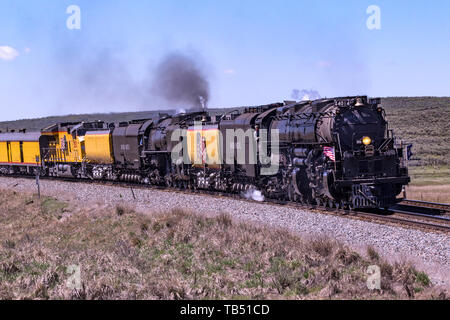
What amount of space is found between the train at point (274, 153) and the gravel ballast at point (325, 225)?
146 cm

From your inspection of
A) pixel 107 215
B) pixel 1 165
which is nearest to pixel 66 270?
pixel 107 215

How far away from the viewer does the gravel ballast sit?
13.6 m

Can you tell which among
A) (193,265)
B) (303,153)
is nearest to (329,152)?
(303,153)

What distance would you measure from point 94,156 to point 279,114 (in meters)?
19.7

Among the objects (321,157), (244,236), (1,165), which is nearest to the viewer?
(244,236)

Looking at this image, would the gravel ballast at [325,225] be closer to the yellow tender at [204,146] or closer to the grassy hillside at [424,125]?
the yellow tender at [204,146]

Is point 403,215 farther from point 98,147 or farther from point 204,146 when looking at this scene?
point 98,147

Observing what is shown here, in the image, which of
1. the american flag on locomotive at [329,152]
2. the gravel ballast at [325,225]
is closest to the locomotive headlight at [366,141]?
the american flag on locomotive at [329,152]

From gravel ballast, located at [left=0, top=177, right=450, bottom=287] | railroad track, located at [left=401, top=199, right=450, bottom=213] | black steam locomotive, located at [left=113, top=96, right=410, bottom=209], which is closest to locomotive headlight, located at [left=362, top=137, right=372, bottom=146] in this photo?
black steam locomotive, located at [left=113, top=96, right=410, bottom=209]

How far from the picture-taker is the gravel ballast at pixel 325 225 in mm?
13562

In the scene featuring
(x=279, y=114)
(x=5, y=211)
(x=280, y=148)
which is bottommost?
(x=5, y=211)

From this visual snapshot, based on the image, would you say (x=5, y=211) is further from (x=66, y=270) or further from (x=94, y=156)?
(x=66, y=270)

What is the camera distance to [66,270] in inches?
554

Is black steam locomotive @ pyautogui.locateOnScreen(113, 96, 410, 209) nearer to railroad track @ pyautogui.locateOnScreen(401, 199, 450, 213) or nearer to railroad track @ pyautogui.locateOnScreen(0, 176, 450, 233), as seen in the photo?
railroad track @ pyautogui.locateOnScreen(0, 176, 450, 233)
